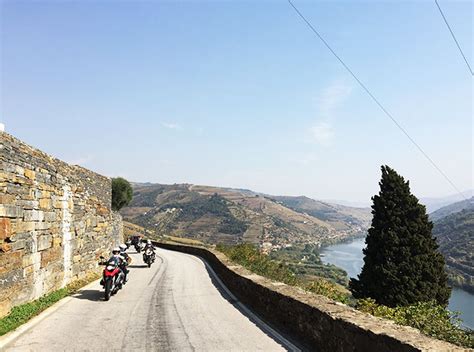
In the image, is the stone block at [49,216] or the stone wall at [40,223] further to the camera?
the stone block at [49,216]

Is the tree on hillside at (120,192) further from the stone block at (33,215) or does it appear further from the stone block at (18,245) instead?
the stone block at (18,245)

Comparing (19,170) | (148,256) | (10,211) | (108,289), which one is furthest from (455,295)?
(10,211)

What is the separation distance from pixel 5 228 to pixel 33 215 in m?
1.54

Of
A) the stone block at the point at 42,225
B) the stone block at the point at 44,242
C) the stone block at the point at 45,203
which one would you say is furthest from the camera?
the stone block at the point at 45,203

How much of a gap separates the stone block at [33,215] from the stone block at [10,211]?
0.34 meters

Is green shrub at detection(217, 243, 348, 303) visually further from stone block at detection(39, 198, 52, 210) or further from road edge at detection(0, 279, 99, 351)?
stone block at detection(39, 198, 52, 210)

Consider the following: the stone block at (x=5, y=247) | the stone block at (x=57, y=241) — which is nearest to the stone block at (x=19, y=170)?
the stone block at (x=5, y=247)

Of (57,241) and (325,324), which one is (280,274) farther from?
(325,324)

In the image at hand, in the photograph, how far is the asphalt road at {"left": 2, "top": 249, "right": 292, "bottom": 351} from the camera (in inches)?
265

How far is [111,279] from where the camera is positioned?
1137 centimetres

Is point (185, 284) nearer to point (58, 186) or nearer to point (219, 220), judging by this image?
point (58, 186)

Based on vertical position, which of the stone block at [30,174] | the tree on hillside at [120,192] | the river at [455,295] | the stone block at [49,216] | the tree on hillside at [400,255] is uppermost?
the tree on hillside at [120,192]

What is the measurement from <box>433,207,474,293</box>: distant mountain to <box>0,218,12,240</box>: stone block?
8936 cm

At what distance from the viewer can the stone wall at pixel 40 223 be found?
805 centimetres
